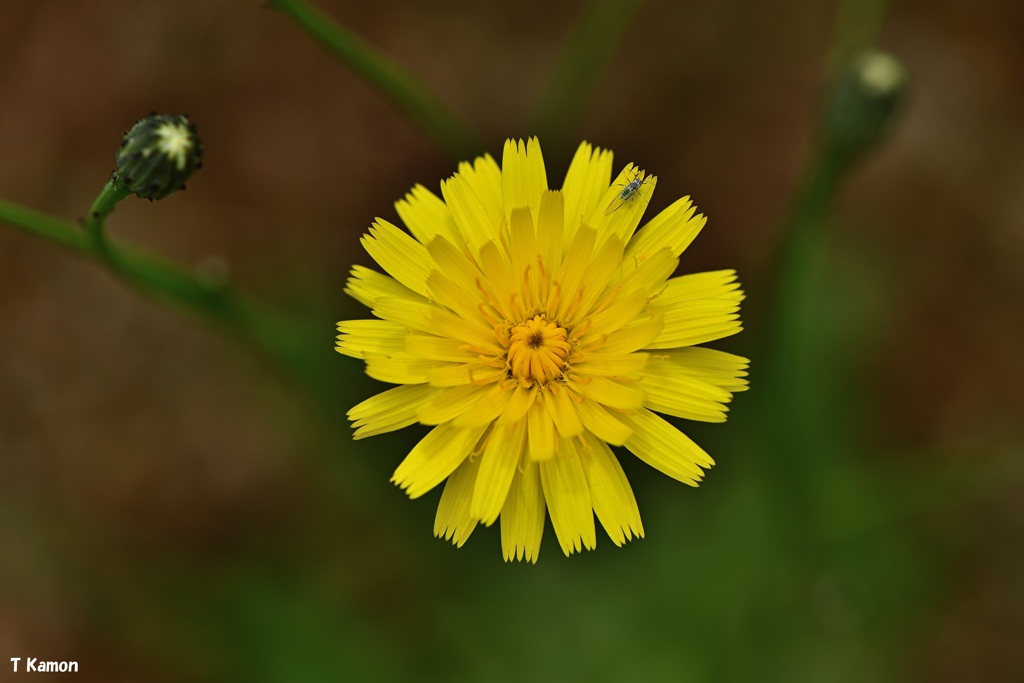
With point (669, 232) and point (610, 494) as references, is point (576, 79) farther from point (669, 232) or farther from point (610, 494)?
point (610, 494)

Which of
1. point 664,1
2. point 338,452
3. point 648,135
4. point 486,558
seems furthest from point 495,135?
point 486,558

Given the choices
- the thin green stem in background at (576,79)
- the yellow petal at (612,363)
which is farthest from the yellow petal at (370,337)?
the thin green stem in background at (576,79)

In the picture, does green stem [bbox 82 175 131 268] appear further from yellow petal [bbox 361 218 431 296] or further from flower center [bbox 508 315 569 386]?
flower center [bbox 508 315 569 386]

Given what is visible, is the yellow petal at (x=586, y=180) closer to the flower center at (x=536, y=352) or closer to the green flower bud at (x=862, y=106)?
the flower center at (x=536, y=352)

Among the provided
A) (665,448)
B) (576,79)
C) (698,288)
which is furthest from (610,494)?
(576,79)

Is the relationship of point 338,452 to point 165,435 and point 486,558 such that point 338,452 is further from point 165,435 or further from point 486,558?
point 165,435
